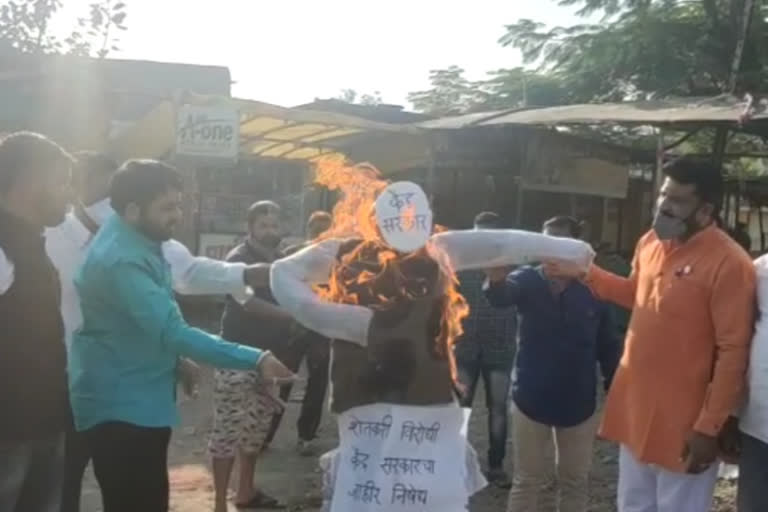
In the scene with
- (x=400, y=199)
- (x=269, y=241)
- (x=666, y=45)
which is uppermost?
(x=666, y=45)

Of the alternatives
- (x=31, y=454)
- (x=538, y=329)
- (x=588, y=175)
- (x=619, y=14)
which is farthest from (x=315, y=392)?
(x=619, y=14)

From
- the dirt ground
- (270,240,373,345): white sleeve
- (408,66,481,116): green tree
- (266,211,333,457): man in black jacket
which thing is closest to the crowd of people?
(270,240,373,345): white sleeve

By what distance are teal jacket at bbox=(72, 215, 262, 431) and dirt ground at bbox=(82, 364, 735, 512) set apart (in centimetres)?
263

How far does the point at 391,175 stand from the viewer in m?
14.3

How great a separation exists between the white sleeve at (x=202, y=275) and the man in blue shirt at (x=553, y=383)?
154 cm

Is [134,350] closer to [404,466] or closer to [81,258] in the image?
[404,466]

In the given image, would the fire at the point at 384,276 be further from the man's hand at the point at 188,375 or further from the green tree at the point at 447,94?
the green tree at the point at 447,94

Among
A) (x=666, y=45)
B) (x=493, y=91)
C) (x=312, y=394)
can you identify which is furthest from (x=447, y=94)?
(x=312, y=394)

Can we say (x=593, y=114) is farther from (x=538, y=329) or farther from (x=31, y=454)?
(x=31, y=454)

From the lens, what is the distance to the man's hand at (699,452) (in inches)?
141

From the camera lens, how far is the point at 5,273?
10.9 ft

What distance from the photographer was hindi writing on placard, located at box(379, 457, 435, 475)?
3189mm

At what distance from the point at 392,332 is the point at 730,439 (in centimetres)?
136

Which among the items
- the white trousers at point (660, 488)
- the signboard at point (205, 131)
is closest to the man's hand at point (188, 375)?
the white trousers at point (660, 488)
